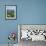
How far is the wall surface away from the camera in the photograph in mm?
4895

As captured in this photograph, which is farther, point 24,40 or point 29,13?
point 29,13

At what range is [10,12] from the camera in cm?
490

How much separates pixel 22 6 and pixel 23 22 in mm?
598

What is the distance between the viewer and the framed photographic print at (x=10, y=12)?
488cm

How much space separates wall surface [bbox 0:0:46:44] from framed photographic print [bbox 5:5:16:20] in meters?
0.11

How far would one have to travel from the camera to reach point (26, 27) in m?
4.86

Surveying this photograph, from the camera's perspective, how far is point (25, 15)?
16.2ft

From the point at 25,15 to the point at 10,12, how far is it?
57 cm

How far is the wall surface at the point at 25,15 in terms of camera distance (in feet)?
16.1

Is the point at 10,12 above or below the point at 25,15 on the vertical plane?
above

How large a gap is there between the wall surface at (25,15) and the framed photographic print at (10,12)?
11 centimetres

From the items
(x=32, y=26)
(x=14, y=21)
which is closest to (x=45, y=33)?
(x=32, y=26)

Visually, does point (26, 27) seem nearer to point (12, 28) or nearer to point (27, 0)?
point (12, 28)

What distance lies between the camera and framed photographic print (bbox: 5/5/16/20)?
4.88 m
